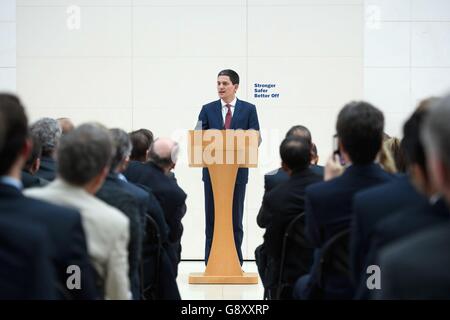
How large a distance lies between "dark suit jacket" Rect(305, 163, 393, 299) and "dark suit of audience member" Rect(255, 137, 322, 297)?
93cm

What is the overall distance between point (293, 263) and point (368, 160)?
1140mm

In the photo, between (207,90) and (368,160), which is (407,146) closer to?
(368,160)

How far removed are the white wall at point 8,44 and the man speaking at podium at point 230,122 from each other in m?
2.59

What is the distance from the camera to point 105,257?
8.85ft

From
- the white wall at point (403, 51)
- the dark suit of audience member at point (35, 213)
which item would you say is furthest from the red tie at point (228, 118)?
the dark suit of audience member at point (35, 213)

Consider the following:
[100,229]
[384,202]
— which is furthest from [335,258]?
[100,229]

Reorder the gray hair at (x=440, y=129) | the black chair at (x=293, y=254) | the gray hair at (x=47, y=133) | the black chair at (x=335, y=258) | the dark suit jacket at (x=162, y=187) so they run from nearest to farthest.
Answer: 1. the gray hair at (x=440, y=129)
2. the black chair at (x=335, y=258)
3. the black chair at (x=293, y=254)
4. the gray hair at (x=47, y=133)
5. the dark suit jacket at (x=162, y=187)

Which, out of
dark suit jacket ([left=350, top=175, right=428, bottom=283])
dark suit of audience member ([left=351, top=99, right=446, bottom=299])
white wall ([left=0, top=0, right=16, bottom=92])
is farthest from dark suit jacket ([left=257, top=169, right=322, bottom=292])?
white wall ([left=0, top=0, right=16, bottom=92])

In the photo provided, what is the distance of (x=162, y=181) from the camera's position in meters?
4.68

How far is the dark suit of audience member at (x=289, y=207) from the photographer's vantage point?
4.10 metres

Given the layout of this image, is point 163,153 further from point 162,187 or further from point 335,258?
point 335,258

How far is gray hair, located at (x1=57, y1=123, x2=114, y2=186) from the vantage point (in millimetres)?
2643

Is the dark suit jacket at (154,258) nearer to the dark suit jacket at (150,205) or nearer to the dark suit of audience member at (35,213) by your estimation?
the dark suit jacket at (150,205)

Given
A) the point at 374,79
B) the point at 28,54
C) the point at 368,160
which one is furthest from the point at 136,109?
the point at 368,160
